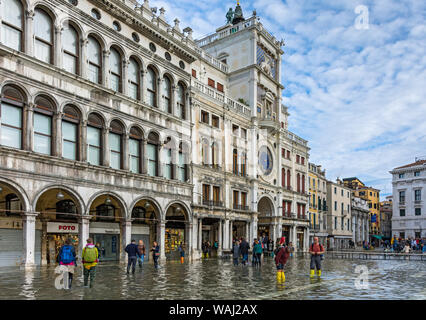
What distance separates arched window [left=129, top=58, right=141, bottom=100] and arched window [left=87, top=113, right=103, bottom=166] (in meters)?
3.88

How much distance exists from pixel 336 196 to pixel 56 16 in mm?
59871

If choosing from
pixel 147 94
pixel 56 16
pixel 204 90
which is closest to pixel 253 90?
pixel 204 90

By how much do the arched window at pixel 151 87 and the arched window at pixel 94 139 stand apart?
539cm

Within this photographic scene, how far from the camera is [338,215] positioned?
75.4m

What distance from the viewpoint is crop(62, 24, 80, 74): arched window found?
81.8ft

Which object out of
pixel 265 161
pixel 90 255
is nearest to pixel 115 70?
pixel 90 255

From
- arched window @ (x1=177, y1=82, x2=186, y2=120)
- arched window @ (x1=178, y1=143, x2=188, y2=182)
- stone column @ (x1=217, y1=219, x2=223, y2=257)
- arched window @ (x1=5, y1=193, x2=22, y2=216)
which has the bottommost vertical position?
stone column @ (x1=217, y1=219, x2=223, y2=257)

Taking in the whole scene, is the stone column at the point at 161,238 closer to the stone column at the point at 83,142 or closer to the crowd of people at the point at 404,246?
the stone column at the point at 83,142

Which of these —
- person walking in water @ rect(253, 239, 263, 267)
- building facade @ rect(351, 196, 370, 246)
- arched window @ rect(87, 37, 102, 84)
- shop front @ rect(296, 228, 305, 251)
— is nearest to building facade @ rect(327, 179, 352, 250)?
building facade @ rect(351, 196, 370, 246)

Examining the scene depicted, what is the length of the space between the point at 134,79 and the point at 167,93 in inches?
145

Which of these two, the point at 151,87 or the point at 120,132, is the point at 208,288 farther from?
the point at 151,87

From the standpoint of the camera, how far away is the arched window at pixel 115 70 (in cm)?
2817

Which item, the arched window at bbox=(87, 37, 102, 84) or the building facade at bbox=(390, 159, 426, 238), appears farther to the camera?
the building facade at bbox=(390, 159, 426, 238)

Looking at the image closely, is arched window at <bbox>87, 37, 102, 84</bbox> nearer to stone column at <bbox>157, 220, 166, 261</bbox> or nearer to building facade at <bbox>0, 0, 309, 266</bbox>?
building facade at <bbox>0, 0, 309, 266</bbox>
